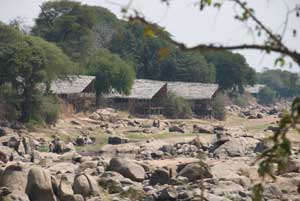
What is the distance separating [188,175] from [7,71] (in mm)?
20918

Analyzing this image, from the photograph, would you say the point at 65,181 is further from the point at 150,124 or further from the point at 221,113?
the point at 221,113

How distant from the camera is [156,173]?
63.4 ft

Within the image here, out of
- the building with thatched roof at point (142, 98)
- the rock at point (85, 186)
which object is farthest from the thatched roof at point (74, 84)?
the rock at point (85, 186)

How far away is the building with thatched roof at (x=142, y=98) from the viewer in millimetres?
54406

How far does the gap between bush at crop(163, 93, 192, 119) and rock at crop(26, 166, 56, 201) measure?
40.1m

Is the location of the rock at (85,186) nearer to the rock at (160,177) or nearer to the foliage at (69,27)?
the rock at (160,177)

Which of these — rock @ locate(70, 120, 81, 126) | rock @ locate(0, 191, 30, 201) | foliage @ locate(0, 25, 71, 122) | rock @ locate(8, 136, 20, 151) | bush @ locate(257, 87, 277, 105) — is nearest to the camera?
rock @ locate(0, 191, 30, 201)

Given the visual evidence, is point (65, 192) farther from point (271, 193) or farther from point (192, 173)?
point (271, 193)

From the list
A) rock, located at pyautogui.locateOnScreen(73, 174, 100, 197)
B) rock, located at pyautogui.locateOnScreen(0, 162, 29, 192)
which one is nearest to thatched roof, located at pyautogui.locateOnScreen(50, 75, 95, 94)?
rock, located at pyautogui.locateOnScreen(73, 174, 100, 197)

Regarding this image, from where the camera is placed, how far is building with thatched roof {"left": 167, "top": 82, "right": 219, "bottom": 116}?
198ft

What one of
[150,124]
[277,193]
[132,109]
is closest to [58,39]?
[132,109]

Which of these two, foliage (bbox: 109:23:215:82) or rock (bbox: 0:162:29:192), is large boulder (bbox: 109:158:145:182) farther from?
foliage (bbox: 109:23:215:82)

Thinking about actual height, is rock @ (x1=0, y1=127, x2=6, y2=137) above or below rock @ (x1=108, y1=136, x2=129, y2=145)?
above

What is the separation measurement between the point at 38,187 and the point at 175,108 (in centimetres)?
4090
